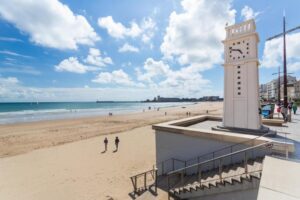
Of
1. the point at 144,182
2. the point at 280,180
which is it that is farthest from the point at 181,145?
the point at 280,180

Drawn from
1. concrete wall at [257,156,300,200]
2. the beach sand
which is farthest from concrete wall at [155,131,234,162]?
concrete wall at [257,156,300,200]

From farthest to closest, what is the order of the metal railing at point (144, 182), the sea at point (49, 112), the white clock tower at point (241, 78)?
1. the sea at point (49, 112)
2. the white clock tower at point (241, 78)
3. the metal railing at point (144, 182)

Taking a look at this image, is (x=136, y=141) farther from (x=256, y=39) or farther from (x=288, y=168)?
(x=288, y=168)

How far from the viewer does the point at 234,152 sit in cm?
545

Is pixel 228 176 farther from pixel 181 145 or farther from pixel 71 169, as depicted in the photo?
pixel 71 169

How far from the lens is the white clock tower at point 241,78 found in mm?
8445

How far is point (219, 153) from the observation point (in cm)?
677

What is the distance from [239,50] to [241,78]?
143cm

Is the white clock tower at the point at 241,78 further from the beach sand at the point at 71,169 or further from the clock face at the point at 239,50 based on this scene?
the beach sand at the point at 71,169

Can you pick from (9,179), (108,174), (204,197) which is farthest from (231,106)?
(9,179)

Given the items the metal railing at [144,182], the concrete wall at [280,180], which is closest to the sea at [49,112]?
the metal railing at [144,182]

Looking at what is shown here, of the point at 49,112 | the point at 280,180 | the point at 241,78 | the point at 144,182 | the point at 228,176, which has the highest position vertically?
the point at 241,78

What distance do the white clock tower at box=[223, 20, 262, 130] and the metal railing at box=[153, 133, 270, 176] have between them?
169 centimetres

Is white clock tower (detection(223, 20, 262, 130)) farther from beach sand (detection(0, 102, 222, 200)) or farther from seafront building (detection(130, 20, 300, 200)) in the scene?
beach sand (detection(0, 102, 222, 200))
